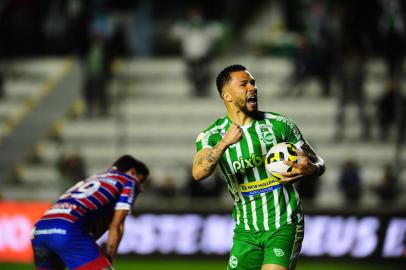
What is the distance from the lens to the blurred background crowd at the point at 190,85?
18.3 m

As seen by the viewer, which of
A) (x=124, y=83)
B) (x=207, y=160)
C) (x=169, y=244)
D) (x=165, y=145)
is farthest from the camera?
(x=124, y=83)

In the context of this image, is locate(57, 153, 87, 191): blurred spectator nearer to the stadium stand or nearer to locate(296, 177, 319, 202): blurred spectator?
the stadium stand

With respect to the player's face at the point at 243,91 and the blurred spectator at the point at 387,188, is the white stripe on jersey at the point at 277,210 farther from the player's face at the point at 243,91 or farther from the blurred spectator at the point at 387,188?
the blurred spectator at the point at 387,188

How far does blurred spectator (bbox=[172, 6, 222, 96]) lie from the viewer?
20.2 metres

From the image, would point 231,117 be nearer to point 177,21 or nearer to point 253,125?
point 253,125

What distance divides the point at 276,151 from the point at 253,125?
38 cm

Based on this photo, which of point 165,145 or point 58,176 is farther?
point 165,145

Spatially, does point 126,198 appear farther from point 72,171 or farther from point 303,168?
point 72,171

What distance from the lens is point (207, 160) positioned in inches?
293

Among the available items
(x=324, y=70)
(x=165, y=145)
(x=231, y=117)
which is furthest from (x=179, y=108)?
(x=231, y=117)

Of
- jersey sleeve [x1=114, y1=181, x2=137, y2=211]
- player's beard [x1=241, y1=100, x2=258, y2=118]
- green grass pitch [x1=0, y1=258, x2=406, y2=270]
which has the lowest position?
green grass pitch [x1=0, y1=258, x2=406, y2=270]

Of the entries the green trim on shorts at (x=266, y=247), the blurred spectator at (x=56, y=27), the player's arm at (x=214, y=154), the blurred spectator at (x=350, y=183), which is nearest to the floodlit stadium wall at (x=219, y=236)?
the blurred spectator at (x=350, y=183)

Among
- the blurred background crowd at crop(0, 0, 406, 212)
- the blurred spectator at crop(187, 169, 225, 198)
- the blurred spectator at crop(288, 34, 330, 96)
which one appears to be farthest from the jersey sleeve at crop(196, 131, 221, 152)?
the blurred spectator at crop(288, 34, 330, 96)

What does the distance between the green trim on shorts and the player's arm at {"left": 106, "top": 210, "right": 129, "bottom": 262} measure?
1.14 m
